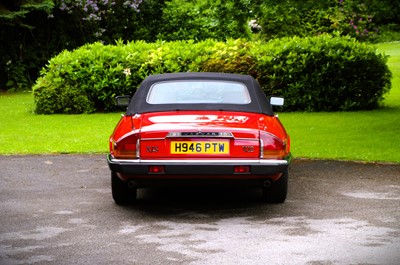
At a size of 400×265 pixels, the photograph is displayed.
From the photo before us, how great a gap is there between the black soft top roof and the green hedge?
30.1 ft

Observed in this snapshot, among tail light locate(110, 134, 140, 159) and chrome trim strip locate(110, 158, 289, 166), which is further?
tail light locate(110, 134, 140, 159)

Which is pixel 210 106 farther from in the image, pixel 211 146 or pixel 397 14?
pixel 397 14

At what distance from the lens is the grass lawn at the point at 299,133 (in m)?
13.1

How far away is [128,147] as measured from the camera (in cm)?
793

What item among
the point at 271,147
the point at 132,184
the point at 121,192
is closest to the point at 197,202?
the point at 121,192

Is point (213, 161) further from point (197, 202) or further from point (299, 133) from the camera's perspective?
point (299, 133)

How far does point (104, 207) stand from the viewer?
8.45 m

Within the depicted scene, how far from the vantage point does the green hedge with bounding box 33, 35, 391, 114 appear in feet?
60.1

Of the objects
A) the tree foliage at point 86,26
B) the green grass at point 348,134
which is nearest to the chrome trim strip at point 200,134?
the green grass at point 348,134

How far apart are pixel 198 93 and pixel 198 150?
4.44 feet

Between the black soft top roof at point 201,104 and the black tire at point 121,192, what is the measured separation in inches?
28.8

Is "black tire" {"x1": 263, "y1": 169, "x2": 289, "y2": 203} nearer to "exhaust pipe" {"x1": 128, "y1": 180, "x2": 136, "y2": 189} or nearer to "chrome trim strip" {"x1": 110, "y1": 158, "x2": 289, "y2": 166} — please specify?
"chrome trim strip" {"x1": 110, "y1": 158, "x2": 289, "y2": 166}

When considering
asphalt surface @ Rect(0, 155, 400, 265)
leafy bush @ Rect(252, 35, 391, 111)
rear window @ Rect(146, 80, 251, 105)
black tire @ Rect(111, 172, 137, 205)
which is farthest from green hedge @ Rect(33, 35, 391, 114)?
black tire @ Rect(111, 172, 137, 205)

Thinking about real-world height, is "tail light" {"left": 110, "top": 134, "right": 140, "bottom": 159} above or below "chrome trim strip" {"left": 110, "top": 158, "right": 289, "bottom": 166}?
above
